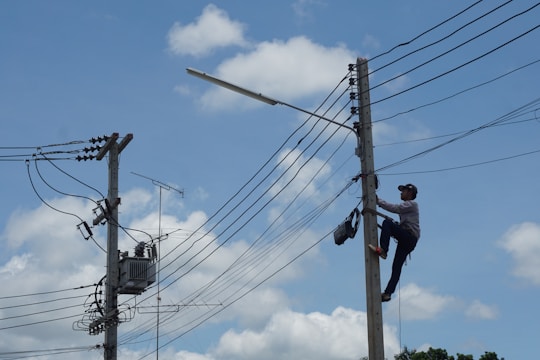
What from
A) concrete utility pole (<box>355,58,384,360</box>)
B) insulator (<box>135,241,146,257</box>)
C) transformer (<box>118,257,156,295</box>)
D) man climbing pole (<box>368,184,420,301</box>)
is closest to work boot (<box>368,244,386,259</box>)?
man climbing pole (<box>368,184,420,301</box>)

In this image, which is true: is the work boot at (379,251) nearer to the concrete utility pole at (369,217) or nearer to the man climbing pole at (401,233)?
the man climbing pole at (401,233)

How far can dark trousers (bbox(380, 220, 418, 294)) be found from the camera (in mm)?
15461

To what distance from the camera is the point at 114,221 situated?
92.5 ft

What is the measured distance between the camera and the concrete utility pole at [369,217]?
15.1 meters

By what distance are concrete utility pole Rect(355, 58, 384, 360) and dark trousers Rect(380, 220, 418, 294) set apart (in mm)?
185

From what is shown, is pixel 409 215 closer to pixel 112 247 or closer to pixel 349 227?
pixel 349 227

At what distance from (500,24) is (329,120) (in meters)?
3.92

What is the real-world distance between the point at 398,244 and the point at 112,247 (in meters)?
14.3

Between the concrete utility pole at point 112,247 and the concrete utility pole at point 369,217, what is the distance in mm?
13256

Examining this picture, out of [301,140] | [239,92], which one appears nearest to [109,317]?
[301,140]

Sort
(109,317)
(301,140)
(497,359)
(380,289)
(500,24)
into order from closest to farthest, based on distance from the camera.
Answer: (500,24) → (380,289) → (301,140) → (109,317) → (497,359)

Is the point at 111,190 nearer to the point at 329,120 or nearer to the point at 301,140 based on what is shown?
the point at 301,140

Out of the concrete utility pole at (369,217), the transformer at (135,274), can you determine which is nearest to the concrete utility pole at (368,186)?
the concrete utility pole at (369,217)

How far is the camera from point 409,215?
15.5 metres
